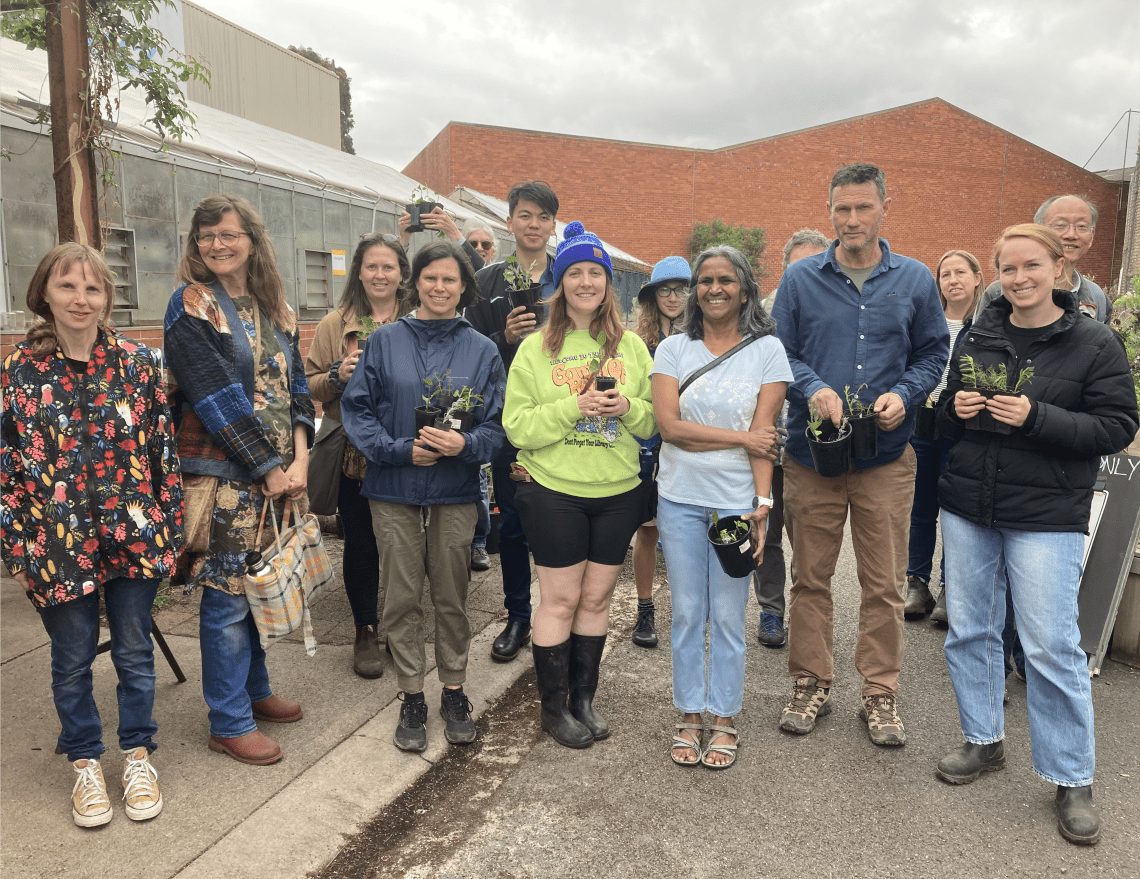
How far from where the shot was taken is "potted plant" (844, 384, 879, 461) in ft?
10.8

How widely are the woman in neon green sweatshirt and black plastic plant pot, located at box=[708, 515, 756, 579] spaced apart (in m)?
0.40

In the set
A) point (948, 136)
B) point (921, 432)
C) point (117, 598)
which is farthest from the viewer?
point (948, 136)

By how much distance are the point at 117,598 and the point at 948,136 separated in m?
37.9

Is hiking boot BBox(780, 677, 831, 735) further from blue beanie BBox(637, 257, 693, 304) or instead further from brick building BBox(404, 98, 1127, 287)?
brick building BBox(404, 98, 1127, 287)

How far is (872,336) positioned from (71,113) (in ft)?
13.5

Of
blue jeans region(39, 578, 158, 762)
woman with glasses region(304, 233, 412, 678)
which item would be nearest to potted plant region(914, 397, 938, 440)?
woman with glasses region(304, 233, 412, 678)

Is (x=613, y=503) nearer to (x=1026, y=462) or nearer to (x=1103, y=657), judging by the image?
(x=1026, y=462)

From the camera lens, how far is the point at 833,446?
3.29 meters

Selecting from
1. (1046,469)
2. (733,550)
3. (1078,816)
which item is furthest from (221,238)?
(1078,816)

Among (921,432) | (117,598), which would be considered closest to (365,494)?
(117,598)

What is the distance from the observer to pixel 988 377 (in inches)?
121

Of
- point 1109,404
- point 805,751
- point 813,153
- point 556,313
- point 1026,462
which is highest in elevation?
point 813,153

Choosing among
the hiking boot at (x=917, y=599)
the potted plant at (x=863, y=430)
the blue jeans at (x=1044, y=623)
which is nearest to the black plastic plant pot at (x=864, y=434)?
the potted plant at (x=863, y=430)

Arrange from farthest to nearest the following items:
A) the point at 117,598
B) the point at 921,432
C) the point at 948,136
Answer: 1. the point at 948,136
2. the point at 921,432
3. the point at 117,598
